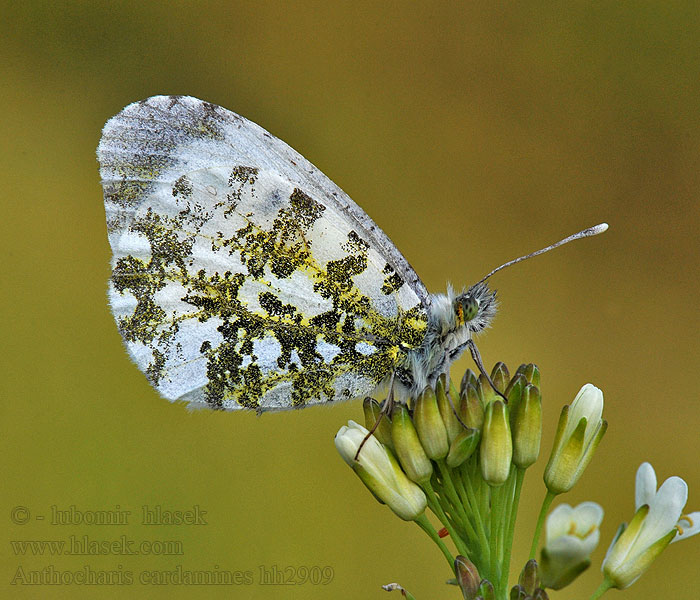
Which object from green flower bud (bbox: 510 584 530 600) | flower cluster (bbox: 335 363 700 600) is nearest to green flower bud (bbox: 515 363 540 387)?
flower cluster (bbox: 335 363 700 600)

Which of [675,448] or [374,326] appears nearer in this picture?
[374,326]

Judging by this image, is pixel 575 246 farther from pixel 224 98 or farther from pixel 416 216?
pixel 224 98

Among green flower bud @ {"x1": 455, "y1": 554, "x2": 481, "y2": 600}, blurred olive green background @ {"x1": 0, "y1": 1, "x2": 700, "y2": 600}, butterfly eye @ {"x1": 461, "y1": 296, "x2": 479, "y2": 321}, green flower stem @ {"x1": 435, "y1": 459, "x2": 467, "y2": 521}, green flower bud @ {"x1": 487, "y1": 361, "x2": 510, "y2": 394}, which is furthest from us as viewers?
blurred olive green background @ {"x1": 0, "y1": 1, "x2": 700, "y2": 600}

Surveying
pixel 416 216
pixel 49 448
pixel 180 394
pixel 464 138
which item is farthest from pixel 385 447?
pixel 464 138

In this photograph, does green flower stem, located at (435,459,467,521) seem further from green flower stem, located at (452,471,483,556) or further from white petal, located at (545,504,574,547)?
white petal, located at (545,504,574,547)

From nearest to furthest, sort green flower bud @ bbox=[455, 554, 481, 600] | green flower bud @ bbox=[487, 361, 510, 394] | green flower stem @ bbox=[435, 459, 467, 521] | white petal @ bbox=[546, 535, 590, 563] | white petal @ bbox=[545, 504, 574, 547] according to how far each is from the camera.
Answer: white petal @ bbox=[546, 535, 590, 563]
white petal @ bbox=[545, 504, 574, 547]
green flower bud @ bbox=[455, 554, 481, 600]
green flower stem @ bbox=[435, 459, 467, 521]
green flower bud @ bbox=[487, 361, 510, 394]


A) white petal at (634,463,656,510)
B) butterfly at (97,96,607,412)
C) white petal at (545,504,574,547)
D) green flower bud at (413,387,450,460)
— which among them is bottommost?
white petal at (545,504,574,547)
